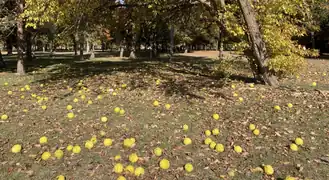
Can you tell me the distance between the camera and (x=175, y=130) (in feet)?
19.0

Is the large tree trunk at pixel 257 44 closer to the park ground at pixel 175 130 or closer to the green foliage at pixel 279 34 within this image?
the green foliage at pixel 279 34

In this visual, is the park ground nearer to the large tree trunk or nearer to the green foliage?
the large tree trunk

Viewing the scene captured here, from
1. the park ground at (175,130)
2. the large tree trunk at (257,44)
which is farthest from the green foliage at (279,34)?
the park ground at (175,130)

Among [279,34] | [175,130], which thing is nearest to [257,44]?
[279,34]

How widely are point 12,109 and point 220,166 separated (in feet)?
19.3

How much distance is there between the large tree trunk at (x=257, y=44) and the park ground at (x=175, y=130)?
1.87 ft

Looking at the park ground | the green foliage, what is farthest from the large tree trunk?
the park ground

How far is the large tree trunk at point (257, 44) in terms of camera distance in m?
8.90

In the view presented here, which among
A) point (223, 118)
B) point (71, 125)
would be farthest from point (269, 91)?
point (71, 125)

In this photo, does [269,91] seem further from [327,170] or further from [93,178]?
[93,178]

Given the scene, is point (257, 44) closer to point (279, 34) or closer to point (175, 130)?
point (279, 34)

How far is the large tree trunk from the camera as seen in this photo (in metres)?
8.90

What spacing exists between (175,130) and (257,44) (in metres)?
5.00

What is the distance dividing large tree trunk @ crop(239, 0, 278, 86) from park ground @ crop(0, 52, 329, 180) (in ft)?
1.87
